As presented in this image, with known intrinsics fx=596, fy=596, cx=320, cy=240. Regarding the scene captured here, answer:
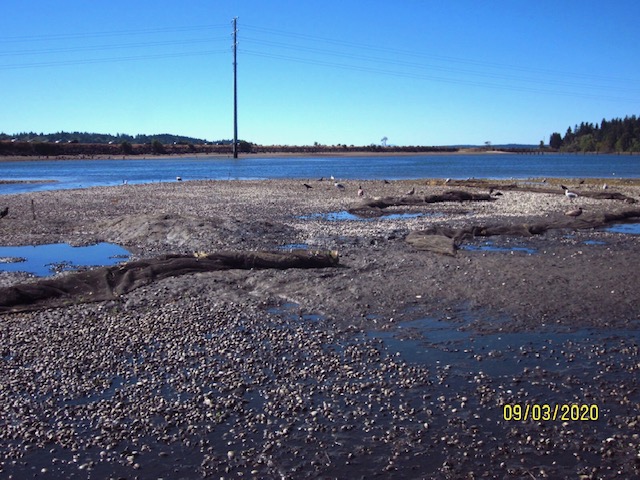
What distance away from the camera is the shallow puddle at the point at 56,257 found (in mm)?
15680

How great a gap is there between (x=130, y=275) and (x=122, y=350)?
160 inches

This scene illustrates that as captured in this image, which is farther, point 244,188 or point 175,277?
point 244,188

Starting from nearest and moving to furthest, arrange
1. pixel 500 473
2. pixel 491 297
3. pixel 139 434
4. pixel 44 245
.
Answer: pixel 500 473
pixel 139 434
pixel 491 297
pixel 44 245

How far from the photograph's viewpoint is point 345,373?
28.1 ft

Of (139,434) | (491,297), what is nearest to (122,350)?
(139,434)

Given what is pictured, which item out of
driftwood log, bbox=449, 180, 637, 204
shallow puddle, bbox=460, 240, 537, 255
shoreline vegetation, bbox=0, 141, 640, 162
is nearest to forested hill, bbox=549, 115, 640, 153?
shoreline vegetation, bbox=0, 141, 640, 162

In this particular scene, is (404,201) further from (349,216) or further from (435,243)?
(435,243)

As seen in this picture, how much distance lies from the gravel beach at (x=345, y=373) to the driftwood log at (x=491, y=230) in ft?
2.68

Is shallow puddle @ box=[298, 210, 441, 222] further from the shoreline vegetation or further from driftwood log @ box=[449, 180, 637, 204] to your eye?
the shoreline vegetation

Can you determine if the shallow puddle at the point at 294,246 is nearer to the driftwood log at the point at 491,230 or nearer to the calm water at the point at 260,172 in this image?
the driftwood log at the point at 491,230

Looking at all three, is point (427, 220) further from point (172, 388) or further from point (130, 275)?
point (172, 388)

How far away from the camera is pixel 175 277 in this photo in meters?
13.8

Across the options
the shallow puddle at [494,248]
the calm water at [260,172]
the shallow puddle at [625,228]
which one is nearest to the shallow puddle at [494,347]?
the shallow puddle at [494,248]
